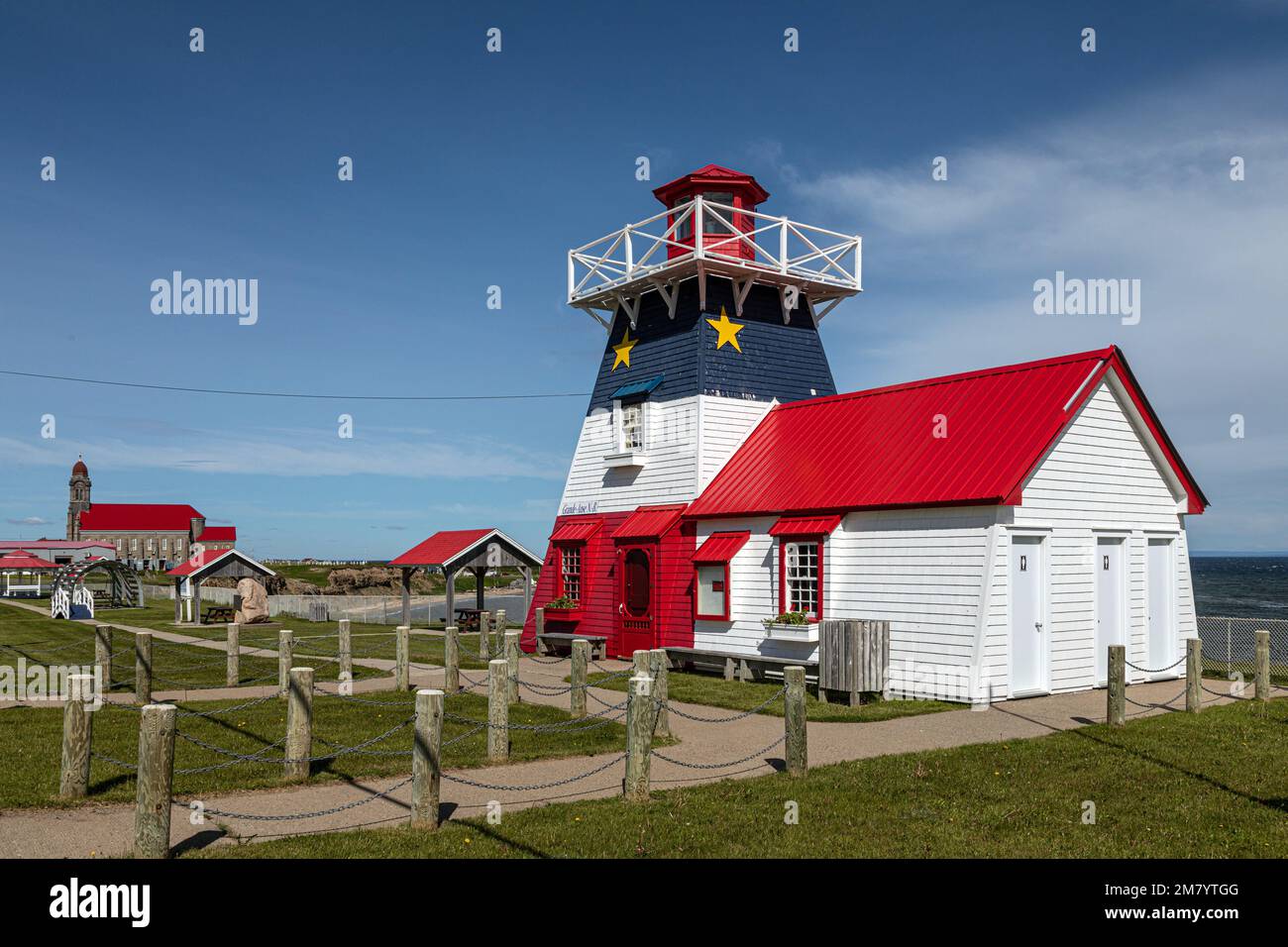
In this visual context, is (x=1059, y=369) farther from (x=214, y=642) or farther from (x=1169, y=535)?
(x=214, y=642)

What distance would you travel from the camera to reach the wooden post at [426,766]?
9625mm

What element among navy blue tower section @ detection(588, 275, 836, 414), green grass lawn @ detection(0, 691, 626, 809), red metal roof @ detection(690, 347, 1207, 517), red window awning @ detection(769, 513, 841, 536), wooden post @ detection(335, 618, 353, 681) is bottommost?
green grass lawn @ detection(0, 691, 626, 809)

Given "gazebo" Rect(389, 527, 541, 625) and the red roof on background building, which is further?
the red roof on background building

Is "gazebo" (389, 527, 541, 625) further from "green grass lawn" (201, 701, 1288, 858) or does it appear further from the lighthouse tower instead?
"green grass lawn" (201, 701, 1288, 858)

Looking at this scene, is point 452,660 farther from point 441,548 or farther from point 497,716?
point 441,548

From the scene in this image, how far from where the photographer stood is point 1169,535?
21609mm

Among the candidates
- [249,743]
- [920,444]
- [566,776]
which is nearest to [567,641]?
[920,444]

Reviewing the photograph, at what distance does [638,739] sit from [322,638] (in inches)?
894

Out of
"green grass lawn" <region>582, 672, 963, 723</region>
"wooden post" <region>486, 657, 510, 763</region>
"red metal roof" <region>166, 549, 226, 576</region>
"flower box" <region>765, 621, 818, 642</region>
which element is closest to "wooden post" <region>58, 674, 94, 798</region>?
"wooden post" <region>486, 657, 510, 763</region>

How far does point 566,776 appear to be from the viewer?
1237 cm

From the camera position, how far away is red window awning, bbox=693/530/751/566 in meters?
22.8

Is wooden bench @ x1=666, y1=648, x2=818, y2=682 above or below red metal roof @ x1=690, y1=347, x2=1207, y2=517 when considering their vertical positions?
below

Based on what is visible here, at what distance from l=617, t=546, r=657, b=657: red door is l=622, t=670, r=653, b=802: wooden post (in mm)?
13709
